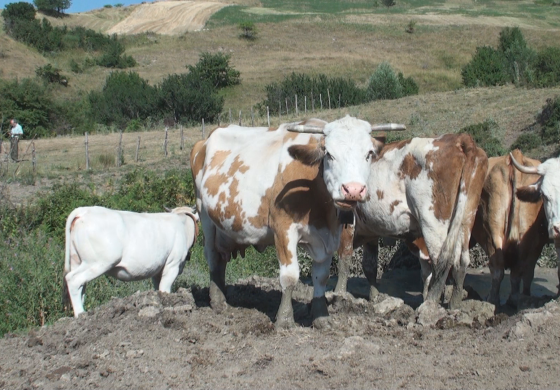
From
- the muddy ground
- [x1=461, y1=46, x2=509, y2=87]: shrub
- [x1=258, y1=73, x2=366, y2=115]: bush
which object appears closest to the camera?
the muddy ground

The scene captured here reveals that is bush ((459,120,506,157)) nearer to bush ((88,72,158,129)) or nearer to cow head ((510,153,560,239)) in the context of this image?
cow head ((510,153,560,239))

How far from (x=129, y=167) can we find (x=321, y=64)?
50.8m

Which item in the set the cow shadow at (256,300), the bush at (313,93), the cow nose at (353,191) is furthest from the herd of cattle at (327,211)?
the bush at (313,93)

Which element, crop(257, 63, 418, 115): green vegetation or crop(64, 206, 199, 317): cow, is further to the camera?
crop(257, 63, 418, 115): green vegetation

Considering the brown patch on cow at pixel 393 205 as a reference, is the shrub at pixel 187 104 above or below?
below

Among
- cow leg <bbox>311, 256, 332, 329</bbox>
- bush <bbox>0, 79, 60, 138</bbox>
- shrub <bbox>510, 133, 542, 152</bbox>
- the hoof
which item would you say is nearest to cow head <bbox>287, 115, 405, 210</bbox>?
cow leg <bbox>311, 256, 332, 329</bbox>

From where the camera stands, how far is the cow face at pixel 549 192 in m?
7.77

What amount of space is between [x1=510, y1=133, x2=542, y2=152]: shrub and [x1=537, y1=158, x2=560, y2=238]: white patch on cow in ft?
54.4

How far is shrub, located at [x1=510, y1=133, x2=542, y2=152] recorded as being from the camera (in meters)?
24.3

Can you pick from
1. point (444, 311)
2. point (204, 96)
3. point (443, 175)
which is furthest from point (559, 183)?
point (204, 96)

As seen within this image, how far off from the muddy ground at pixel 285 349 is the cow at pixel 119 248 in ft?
1.44

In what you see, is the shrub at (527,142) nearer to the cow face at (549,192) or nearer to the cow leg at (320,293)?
the cow face at (549,192)

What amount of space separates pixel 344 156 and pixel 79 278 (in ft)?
11.9

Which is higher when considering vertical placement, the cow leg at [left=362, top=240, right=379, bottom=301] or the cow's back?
the cow's back
